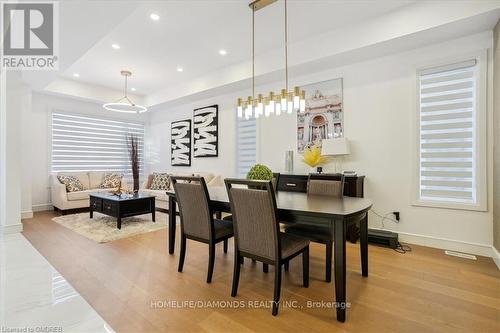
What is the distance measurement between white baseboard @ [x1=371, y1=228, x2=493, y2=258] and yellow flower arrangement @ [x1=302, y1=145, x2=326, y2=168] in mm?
1420

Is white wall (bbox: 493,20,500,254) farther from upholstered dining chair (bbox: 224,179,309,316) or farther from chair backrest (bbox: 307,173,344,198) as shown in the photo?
upholstered dining chair (bbox: 224,179,309,316)

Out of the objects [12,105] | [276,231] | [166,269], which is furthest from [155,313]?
[12,105]

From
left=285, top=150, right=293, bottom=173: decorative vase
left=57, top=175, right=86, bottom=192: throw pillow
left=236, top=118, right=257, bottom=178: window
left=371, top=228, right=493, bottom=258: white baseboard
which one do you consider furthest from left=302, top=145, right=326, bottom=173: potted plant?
left=57, top=175, right=86, bottom=192: throw pillow

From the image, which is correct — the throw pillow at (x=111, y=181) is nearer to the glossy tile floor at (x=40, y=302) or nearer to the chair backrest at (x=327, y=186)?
Result: the glossy tile floor at (x=40, y=302)

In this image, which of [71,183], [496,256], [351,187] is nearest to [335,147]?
[351,187]

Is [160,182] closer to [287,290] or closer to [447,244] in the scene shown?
[287,290]

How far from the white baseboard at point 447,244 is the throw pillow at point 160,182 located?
4528 mm

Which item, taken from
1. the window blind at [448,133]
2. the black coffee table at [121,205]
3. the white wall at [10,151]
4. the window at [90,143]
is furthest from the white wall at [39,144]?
the window blind at [448,133]

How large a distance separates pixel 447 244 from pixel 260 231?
2.62 metres

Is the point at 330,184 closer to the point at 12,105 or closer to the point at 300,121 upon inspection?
the point at 300,121

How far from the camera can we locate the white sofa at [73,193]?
4938 mm

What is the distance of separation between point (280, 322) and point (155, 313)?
883 millimetres

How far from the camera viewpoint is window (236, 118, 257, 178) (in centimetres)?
494
